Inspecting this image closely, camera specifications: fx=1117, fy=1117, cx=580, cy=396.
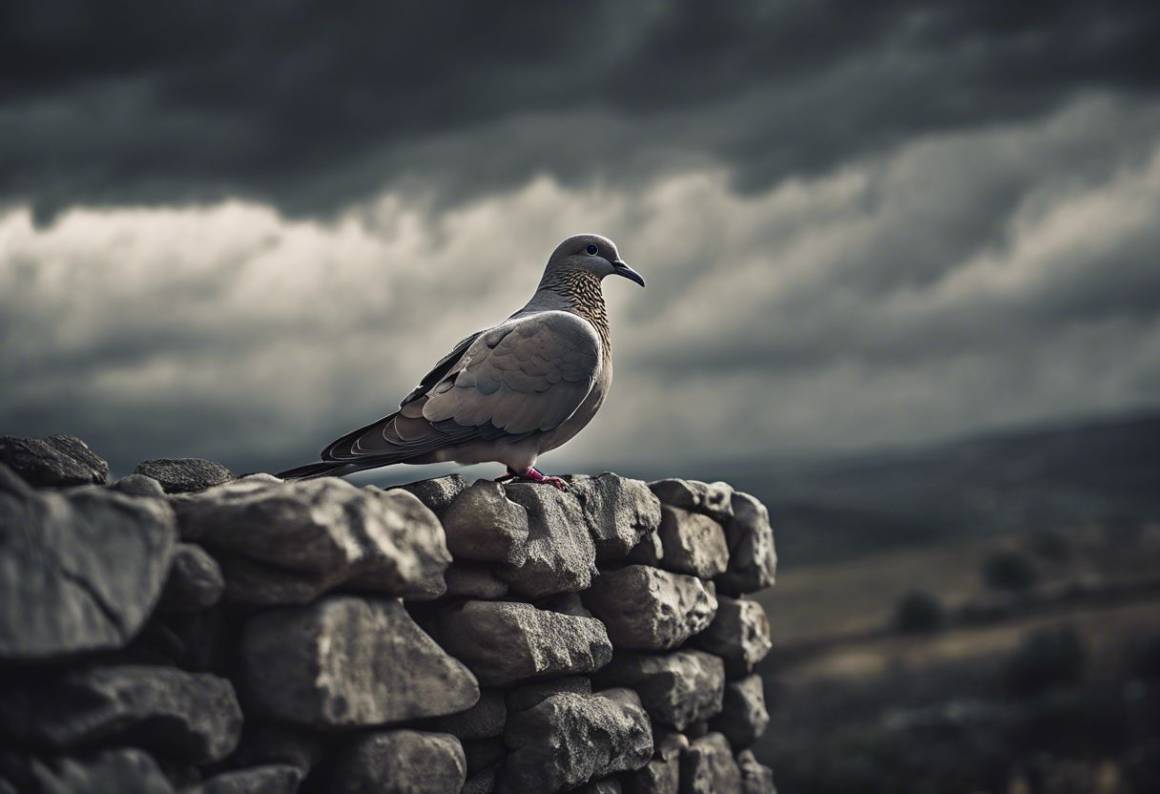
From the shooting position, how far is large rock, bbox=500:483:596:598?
4.82 metres

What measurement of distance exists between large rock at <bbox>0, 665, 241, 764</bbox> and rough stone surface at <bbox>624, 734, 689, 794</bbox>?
247cm

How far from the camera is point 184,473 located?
16.1 feet

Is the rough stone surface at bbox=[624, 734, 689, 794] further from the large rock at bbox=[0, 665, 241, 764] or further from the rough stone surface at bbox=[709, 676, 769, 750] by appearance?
the large rock at bbox=[0, 665, 241, 764]

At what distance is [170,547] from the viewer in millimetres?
3342

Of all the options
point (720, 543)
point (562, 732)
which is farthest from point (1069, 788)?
point (562, 732)

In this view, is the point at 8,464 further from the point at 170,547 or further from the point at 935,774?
the point at 935,774

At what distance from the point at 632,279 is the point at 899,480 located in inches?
5499

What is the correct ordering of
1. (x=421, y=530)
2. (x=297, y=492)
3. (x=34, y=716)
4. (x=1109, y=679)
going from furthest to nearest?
(x=1109, y=679) → (x=421, y=530) → (x=297, y=492) → (x=34, y=716)

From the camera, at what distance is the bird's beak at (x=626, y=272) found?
275 inches

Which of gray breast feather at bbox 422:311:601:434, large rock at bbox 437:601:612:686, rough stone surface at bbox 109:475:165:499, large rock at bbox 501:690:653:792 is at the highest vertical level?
gray breast feather at bbox 422:311:601:434

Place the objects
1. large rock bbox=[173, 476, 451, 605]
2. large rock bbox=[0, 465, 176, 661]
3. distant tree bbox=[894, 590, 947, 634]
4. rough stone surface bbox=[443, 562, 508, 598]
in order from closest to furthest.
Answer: large rock bbox=[0, 465, 176, 661], large rock bbox=[173, 476, 451, 605], rough stone surface bbox=[443, 562, 508, 598], distant tree bbox=[894, 590, 947, 634]

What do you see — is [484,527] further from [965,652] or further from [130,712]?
[965,652]

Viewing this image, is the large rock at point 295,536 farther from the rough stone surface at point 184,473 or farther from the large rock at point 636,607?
the large rock at point 636,607

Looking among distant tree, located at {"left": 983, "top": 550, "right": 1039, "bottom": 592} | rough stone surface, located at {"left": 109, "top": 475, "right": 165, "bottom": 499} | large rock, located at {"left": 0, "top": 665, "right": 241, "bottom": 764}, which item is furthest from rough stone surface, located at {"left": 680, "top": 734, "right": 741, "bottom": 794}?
distant tree, located at {"left": 983, "top": 550, "right": 1039, "bottom": 592}
